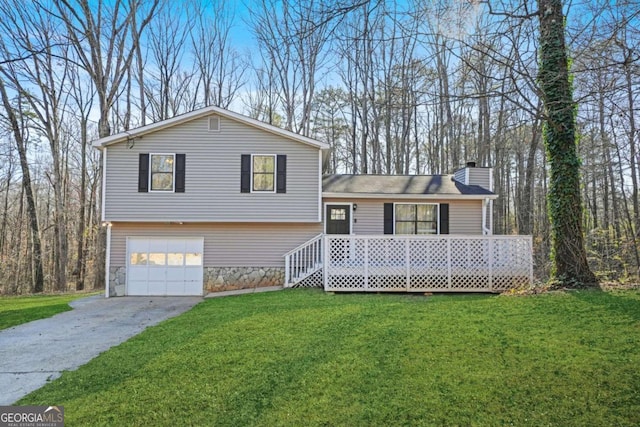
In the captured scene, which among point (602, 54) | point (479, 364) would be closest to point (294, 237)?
point (479, 364)

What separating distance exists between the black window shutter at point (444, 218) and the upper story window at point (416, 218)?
0.15 metres

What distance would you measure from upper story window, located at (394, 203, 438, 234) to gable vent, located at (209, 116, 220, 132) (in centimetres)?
589

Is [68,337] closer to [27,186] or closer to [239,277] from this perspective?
[239,277]

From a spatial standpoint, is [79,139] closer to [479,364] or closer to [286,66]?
[286,66]

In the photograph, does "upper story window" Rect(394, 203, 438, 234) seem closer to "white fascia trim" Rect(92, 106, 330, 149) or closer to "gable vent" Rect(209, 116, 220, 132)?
"white fascia trim" Rect(92, 106, 330, 149)

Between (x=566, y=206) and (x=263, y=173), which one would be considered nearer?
(x=566, y=206)

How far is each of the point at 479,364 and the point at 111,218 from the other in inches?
394

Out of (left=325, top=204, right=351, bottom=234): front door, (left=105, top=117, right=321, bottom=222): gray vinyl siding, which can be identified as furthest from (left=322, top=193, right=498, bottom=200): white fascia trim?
(left=105, top=117, right=321, bottom=222): gray vinyl siding

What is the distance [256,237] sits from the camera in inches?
429

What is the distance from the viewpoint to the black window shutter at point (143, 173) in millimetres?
10352

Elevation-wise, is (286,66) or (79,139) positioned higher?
(286,66)

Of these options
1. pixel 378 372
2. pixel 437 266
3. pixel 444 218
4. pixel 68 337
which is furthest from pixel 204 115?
pixel 378 372

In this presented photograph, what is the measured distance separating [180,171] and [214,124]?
1.67m

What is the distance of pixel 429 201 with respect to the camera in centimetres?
1136
